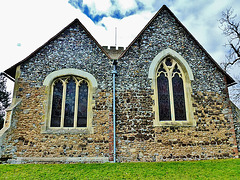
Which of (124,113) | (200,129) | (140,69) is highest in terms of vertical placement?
(140,69)

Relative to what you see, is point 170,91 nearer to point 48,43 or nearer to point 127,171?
point 127,171

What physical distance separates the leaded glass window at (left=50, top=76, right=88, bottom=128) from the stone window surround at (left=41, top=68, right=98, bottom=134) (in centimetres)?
18

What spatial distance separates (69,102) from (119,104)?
8.35ft

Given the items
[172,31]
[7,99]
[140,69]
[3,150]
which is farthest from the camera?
[7,99]

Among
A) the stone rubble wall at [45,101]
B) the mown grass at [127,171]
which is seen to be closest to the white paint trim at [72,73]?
the stone rubble wall at [45,101]

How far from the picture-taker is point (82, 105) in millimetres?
9117

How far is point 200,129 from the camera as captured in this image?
29.9 ft

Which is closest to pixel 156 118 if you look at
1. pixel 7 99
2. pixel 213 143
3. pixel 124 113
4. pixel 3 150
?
pixel 124 113

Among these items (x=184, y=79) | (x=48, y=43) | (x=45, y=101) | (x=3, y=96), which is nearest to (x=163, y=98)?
(x=184, y=79)

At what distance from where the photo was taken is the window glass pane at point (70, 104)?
885 centimetres

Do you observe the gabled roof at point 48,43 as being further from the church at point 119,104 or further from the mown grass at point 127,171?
the mown grass at point 127,171

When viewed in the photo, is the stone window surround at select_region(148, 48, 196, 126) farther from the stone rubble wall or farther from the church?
the stone rubble wall

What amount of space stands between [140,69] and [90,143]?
180 inches

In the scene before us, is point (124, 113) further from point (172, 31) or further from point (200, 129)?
point (172, 31)
